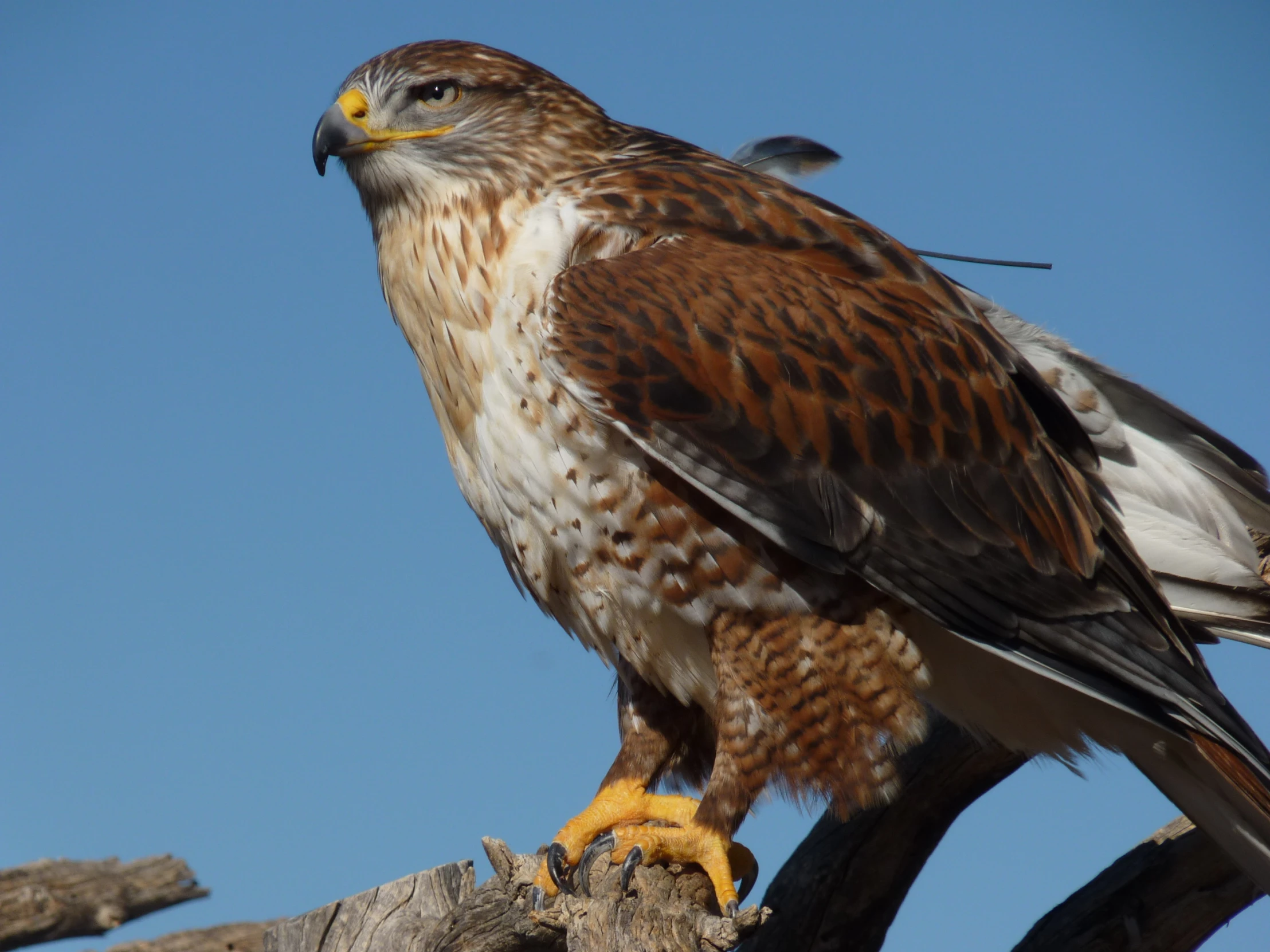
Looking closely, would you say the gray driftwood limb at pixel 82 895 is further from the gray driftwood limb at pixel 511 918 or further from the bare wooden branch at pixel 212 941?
the gray driftwood limb at pixel 511 918

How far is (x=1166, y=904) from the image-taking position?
393 cm

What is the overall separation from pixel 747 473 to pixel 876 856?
6.07 ft

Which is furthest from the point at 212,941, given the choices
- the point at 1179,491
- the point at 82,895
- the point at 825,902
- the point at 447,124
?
the point at 1179,491

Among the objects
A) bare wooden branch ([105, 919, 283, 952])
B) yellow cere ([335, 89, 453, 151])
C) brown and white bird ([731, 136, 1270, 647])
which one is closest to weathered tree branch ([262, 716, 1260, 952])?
brown and white bird ([731, 136, 1270, 647])

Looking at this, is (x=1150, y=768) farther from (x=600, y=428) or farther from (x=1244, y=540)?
(x=600, y=428)

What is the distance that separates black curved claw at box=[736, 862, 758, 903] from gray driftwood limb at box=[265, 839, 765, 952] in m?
0.27

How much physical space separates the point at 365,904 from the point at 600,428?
4.61ft

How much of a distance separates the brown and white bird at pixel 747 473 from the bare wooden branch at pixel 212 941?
3113 mm

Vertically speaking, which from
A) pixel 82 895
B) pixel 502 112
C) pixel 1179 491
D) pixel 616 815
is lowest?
pixel 616 815

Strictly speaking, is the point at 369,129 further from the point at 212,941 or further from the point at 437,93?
the point at 212,941

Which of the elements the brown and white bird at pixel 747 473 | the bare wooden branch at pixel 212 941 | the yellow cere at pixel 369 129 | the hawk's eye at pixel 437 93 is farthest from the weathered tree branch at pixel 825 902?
the bare wooden branch at pixel 212 941

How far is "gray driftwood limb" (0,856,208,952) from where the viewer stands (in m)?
6.01

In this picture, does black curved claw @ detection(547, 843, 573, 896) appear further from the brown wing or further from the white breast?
the brown wing

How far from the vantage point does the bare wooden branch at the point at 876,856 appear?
4234 millimetres
